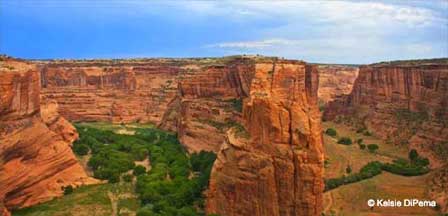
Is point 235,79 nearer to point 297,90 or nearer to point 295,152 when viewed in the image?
point 297,90

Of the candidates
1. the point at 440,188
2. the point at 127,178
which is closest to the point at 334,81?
the point at 440,188

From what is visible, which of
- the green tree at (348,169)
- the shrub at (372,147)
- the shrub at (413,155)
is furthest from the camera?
the shrub at (372,147)

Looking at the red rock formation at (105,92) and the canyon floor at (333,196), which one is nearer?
the canyon floor at (333,196)

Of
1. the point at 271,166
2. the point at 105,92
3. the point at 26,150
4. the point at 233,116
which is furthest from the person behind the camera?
the point at 105,92

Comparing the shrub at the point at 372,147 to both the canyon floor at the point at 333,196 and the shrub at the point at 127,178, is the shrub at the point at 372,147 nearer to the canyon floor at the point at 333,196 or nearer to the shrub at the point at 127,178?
the canyon floor at the point at 333,196

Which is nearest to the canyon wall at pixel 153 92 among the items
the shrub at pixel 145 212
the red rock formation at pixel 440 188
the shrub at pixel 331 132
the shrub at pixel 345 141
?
the shrub at pixel 345 141

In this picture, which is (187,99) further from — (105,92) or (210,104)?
(105,92)
